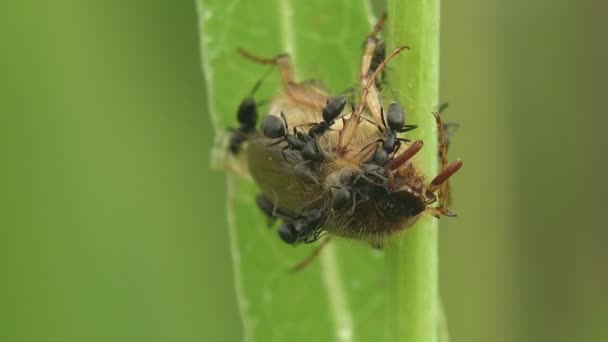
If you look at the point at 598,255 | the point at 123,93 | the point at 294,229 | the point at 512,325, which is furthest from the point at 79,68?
the point at 598,255

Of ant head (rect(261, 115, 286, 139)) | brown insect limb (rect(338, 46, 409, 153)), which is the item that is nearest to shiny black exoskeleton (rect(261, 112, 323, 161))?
ant head (rect(261, 115, 286, 139))

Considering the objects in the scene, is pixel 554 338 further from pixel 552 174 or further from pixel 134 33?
pixel 134 33

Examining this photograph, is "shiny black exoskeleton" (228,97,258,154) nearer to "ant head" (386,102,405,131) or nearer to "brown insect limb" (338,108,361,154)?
"brown insect limb" (338,108,361,154)

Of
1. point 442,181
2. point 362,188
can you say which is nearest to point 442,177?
point 442,181

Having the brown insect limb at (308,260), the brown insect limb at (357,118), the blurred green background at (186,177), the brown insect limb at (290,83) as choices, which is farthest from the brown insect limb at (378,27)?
the blurred green background at (186,177)

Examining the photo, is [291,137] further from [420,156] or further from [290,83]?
[420,156]

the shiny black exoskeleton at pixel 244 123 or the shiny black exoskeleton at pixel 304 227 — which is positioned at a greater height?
the shiny black exoskeleton at pixel 244 123

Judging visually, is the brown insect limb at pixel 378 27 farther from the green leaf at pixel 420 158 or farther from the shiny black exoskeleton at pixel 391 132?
the green leaf at pixel 420 158
